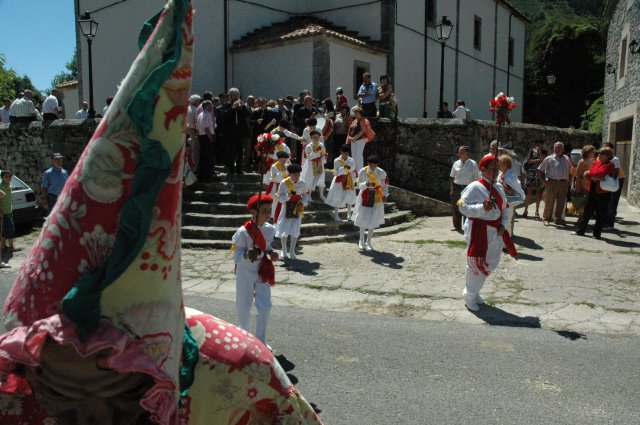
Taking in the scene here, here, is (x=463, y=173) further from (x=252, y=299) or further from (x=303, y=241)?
(x=252, y=299)

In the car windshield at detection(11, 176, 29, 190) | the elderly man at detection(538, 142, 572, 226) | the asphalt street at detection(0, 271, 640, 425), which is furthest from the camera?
the car windshield at detection(11, 176, 29, 190)

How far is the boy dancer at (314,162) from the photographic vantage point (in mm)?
12523

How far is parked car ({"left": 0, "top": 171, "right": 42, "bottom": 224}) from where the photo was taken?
41.7ft

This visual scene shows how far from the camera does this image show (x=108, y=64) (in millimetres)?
23781

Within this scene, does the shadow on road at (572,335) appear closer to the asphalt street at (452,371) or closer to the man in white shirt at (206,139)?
the asphalt street at (452,371)

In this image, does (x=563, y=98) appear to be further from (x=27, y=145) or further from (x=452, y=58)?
(x=27, y=145)

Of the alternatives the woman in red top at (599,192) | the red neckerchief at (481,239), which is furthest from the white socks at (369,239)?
the woman in red top at (599,192)

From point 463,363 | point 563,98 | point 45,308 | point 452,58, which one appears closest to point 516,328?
point 463,363

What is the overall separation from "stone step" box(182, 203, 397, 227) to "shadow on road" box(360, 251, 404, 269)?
233 centimetres

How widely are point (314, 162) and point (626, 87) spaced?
1184cm

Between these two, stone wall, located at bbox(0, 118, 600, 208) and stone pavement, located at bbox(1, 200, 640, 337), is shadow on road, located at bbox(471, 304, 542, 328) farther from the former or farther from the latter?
stone wall, located at bbox(0, 118, 600, 208)

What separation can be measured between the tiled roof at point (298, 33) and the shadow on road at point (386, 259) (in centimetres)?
1166

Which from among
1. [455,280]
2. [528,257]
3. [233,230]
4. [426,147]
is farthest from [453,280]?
[426,147]

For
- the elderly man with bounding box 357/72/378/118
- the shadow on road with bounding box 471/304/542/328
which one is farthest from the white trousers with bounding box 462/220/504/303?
the elderly man with bounding box 357/72/378/118
